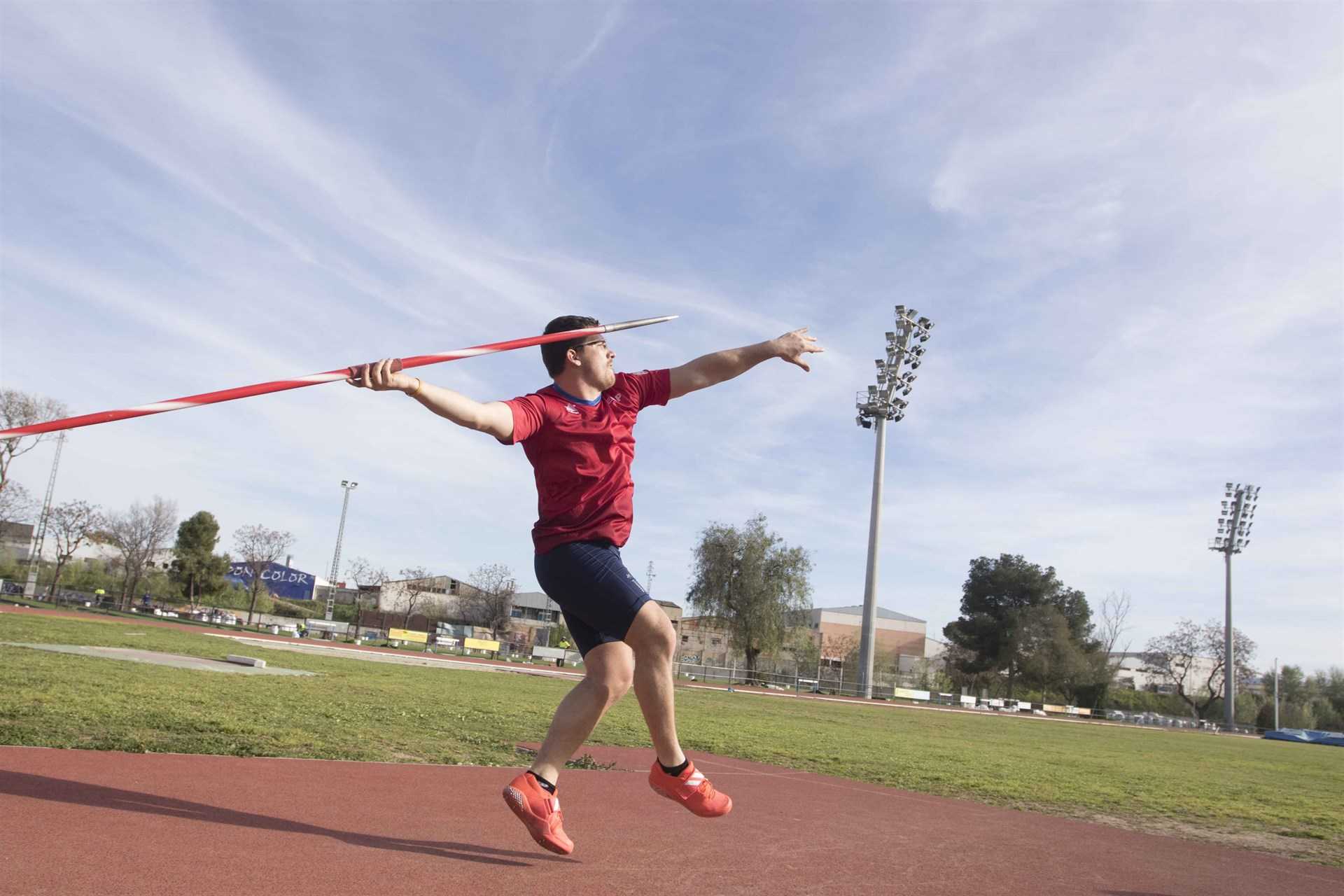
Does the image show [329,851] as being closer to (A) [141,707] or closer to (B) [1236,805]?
(A) [141,707]

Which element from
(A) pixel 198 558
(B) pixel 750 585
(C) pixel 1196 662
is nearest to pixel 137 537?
(A) pixel 198 558

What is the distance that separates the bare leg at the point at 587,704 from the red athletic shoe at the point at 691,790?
0.34 m

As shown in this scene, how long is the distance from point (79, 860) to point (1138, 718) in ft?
222

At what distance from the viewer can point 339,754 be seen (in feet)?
19.1

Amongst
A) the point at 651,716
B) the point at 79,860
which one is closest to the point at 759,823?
the point at 651,716

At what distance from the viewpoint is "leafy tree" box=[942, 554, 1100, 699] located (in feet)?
217

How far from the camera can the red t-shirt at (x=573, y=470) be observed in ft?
12.1

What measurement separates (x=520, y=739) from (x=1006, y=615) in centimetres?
6496

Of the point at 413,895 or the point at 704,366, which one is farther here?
the point at 704,366

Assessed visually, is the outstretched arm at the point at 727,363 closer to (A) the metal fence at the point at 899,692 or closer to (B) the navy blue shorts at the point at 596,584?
(B) the navy blue shorts at the point at 596,584

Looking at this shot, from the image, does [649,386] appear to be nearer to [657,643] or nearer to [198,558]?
[657,643]

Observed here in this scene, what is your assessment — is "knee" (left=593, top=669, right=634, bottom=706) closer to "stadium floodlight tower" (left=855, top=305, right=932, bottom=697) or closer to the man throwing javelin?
the man throwing javelin

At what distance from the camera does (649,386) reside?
4336mm

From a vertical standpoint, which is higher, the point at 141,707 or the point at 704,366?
the point at 704,366
